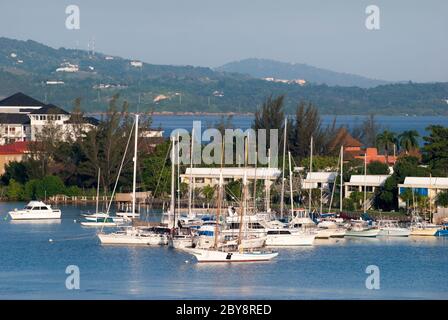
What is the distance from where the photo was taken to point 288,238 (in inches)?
1041

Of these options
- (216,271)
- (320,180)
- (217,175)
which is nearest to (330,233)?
(216,271)

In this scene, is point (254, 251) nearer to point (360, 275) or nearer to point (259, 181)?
point (360, 275)

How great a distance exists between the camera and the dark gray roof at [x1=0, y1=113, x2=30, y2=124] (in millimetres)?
53844

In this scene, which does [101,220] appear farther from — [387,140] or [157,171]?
[387,140]

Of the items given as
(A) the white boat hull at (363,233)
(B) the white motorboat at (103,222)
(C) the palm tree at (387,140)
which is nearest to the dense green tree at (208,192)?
(B) the white motorboat at (103,222)

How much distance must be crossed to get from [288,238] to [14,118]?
103 ft

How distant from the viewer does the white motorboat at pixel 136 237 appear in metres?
26.2

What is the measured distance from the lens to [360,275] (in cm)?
2133

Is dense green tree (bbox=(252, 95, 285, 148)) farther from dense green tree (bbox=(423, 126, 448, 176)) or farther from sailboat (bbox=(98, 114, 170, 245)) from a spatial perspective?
sailboat (bbox=(98, 114, 170, 245))

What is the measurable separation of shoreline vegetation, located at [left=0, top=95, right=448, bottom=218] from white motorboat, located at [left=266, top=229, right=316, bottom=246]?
24.0ft

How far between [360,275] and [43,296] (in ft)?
19.8

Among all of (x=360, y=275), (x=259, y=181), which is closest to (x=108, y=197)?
(x=259, y=181)

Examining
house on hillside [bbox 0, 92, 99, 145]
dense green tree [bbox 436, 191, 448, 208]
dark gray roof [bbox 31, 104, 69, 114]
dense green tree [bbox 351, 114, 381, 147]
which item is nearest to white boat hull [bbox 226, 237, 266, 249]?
dense green tree [bbox 436, 191, 448, 208]

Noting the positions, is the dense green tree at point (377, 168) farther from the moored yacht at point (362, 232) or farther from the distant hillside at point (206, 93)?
the distant hillside at point (206, 93)
